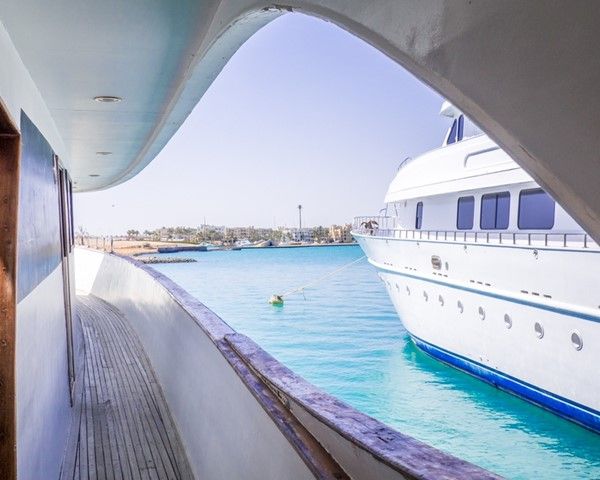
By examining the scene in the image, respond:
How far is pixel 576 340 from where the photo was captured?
873cm

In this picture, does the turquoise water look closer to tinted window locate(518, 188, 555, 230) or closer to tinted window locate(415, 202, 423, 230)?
tinted window locate(518, 188, 555, 230)

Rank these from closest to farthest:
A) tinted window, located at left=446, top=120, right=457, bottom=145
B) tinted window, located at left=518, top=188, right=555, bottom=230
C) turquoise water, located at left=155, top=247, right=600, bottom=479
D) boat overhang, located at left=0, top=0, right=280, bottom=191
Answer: boat overhang, located at left=0, top=0, right=280, bottom=191 → turquoise water, located at left=155, top=247, right=600, bottom=479 → tinted window, located at left=518, top=188, right=555, bottom=230 → tinted window, located at left=446, top=120, right=457, bottom=145

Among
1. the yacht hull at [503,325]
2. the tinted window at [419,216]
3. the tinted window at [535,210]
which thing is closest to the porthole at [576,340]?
the yacht hull at [503,325]

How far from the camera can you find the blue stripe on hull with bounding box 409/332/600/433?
30.1 ft

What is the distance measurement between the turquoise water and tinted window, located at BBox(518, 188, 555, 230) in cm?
319

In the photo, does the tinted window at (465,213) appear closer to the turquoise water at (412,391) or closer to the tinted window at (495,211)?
the tinted window at (495,211)

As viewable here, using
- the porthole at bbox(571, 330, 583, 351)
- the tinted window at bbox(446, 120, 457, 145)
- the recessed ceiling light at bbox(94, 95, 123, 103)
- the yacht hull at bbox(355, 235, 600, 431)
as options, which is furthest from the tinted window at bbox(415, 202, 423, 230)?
the recessed ceiling light at bbox(94, 95, 123, 103)

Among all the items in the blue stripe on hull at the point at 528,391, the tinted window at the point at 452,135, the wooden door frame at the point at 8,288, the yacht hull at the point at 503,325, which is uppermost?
the tinted window at the point at 452,135

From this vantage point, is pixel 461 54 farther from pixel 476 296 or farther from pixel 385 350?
pixel 385 350

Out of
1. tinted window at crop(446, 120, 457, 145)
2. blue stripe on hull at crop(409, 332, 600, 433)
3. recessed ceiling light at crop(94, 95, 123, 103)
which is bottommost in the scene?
blue stripe on hull at crop(409, 332, 600, 433)

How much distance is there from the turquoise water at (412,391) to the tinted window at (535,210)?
3187 millimetres

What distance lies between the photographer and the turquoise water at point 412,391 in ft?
33.4

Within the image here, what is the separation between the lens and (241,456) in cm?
276

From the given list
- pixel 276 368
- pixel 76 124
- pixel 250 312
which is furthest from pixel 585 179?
pixel 250 312
